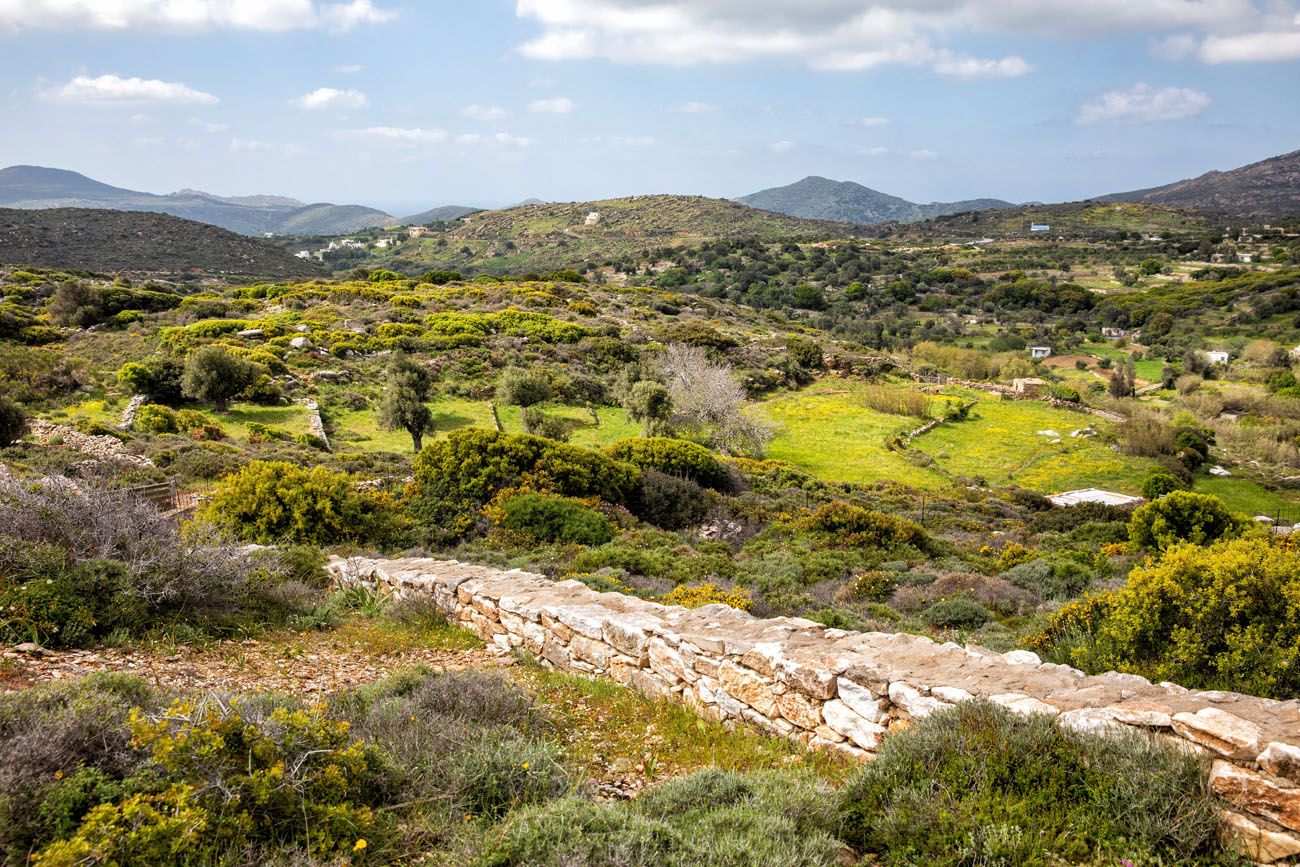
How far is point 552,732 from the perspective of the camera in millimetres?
4633

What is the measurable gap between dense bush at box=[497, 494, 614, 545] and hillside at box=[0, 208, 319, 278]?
6661 centimetres

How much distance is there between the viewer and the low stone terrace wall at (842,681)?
3.04 meters

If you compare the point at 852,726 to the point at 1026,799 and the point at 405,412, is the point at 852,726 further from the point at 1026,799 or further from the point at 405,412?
the point at 405,412

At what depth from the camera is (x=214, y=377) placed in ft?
72.6

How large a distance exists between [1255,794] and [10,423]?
844 inches

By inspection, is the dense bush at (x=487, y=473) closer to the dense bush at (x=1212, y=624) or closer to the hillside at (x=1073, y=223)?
the dense bush at (x=1212, y=624)

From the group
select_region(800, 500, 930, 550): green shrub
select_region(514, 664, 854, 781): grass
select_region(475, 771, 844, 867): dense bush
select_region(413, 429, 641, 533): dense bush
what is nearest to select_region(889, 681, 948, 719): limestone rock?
select_region(514, 664, 854, 781): grass

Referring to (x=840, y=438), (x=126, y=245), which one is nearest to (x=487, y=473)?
(x=840, y=438)

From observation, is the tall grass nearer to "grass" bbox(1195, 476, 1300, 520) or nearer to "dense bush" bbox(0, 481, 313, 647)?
"grass" bbox(1195, 476, 1300, 520)

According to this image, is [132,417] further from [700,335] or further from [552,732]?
[700,335]

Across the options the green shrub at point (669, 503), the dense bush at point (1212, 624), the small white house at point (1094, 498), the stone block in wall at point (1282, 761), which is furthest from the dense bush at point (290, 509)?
the small white house at point (1094, 498)

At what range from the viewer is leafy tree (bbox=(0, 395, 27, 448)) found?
595 inches

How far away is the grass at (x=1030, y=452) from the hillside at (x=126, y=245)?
226 ft

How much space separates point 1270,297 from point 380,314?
76.8 meters
